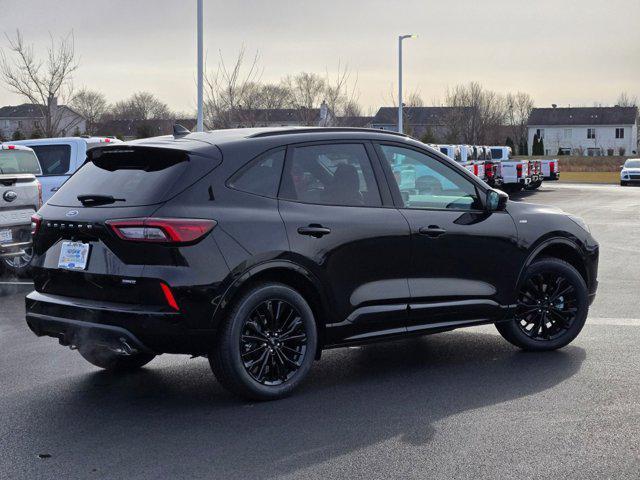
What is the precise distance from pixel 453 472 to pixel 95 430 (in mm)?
2030

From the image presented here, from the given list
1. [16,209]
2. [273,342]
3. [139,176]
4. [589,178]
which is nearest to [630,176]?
[589,178]

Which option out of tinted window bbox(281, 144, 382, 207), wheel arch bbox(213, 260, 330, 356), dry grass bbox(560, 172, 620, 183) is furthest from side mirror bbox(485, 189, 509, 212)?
dry grass bbox(560, 172, 620, 183)

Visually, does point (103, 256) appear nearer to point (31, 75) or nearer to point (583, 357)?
point (583, 357)

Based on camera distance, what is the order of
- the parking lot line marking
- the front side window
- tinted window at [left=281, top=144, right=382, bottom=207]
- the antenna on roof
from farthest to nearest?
the parking lot line marking, the front side window, the antenna on roof, tinted window at [left=281, top=144, right=382, bottom=207]

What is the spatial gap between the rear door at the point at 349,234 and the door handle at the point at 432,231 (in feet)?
0.51

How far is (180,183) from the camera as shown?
225 inches

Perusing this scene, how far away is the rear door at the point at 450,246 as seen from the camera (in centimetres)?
664

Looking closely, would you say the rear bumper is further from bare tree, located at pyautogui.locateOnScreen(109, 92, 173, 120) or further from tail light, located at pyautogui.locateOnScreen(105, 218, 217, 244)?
bare tree, located at pyautogui.locateOnScreen(109, 92, 173, 120)

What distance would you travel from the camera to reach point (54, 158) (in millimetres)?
16359

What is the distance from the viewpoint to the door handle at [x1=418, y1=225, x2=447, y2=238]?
21.8 feet

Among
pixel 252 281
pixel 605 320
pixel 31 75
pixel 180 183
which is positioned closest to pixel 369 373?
pixel 252 281

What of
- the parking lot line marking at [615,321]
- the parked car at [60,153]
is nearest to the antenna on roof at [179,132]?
the parking lot line marking at [615,321]

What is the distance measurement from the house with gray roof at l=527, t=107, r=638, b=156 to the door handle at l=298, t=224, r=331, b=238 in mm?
125590

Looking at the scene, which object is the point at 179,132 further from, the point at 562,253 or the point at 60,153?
the point at 60,153
